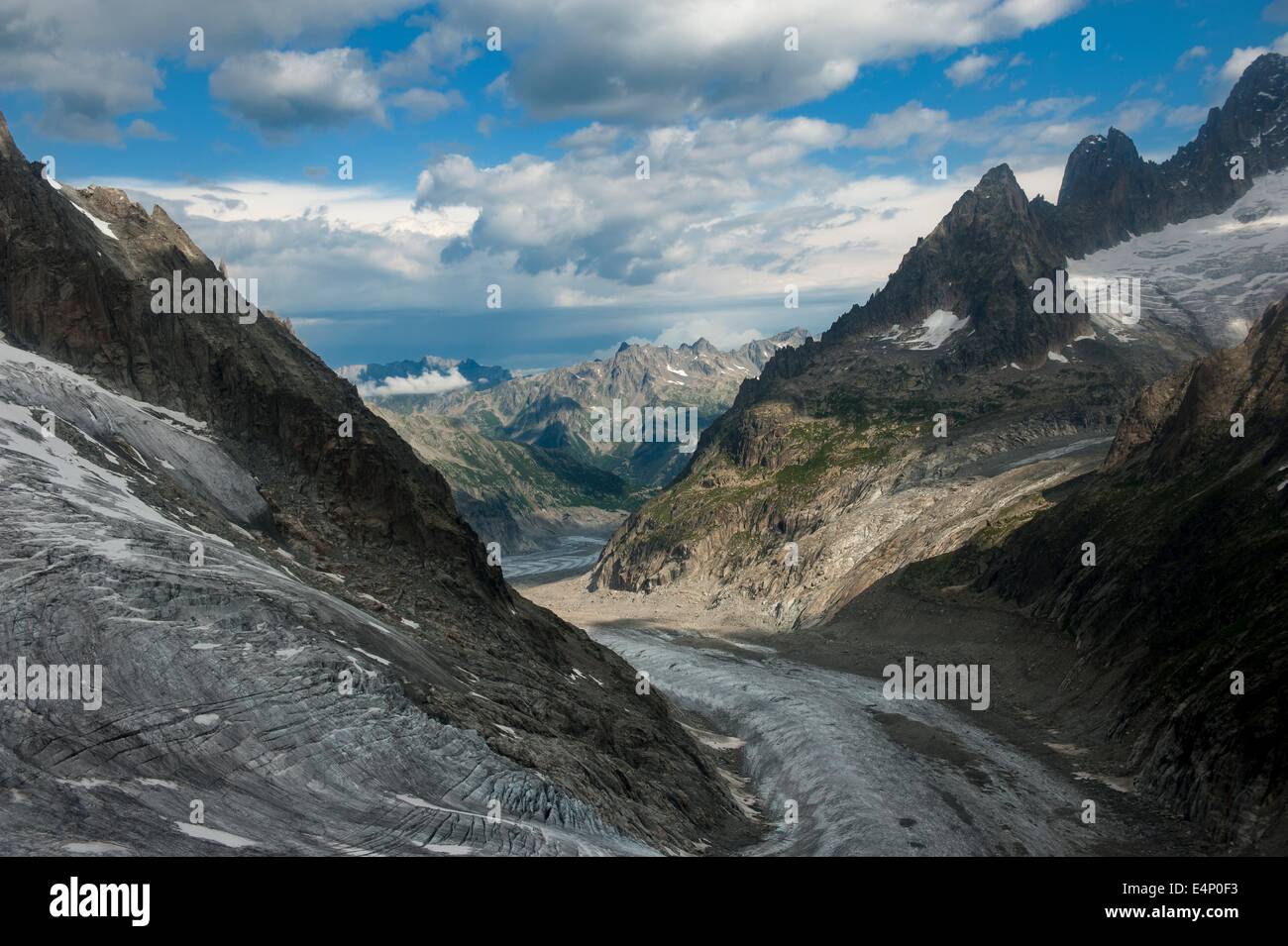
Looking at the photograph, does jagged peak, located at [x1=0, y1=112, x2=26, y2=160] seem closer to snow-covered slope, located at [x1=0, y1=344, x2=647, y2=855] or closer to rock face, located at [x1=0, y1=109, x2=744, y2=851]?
rock face, located at [x1=0, y1=109, x2=744, y2=851]

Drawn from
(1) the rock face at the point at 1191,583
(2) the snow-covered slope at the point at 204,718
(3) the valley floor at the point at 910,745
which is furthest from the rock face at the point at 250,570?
(1) the rock face at the point at 1191,583

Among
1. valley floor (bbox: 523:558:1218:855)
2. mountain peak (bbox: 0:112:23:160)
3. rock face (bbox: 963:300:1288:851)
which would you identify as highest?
mountain peak (bbox: 0:112:23:160)

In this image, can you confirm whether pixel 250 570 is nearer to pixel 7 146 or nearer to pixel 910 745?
pixel 7 146

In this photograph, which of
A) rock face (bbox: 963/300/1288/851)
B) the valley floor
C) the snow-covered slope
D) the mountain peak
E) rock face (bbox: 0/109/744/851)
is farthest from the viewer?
the mountain peak

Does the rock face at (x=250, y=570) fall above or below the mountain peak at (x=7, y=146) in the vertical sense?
below

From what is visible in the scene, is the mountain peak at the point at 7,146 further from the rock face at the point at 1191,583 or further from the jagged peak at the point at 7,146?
the rock face at the point at 1191,583

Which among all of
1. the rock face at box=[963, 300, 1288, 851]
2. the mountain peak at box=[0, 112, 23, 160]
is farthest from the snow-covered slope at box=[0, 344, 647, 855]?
the rock face at box=[963, 300, 1288, 851]
